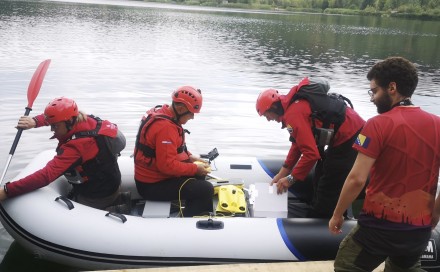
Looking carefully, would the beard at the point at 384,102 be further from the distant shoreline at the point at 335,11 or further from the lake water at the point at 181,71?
the distant shoreline at the point at 335,11

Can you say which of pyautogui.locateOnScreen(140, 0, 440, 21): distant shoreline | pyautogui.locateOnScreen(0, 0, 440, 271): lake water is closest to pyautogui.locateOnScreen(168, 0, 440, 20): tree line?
pyautogui.locateOnScreen(140, 0, 440, 21): distant shoreline

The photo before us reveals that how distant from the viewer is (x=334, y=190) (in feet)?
12.2

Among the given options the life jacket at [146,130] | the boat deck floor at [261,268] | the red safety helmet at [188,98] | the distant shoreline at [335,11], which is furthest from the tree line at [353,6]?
the boat deck floor at [261,268]

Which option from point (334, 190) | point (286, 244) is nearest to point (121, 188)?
point (286, 244)

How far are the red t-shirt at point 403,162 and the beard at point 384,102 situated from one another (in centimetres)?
7

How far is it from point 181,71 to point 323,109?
10.9 meters

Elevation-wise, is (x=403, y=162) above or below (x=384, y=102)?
below

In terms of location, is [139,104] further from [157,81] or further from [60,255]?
[60,255]

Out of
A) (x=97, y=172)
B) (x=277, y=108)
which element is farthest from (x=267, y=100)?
(x=97, y=172)

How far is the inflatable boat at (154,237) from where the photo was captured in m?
3.47

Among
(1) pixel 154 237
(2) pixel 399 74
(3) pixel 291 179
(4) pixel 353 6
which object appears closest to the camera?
(2) pixel 399 74

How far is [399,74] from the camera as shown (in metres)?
2.19

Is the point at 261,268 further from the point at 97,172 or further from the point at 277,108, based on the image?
the point at 97,172

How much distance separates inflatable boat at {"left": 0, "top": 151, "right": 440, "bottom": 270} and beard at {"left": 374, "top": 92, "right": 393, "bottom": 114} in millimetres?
1616
